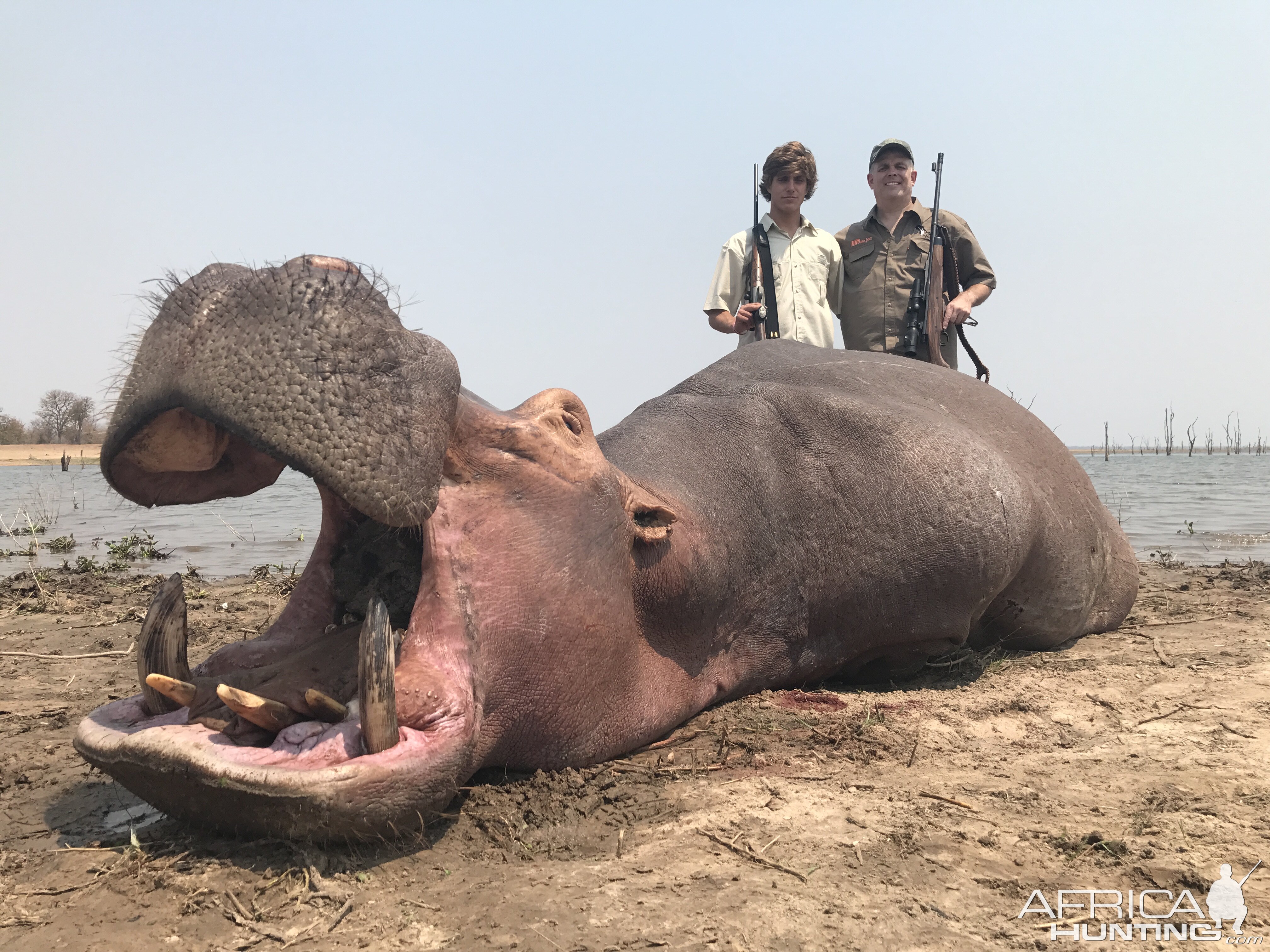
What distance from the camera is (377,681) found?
2.24 metres

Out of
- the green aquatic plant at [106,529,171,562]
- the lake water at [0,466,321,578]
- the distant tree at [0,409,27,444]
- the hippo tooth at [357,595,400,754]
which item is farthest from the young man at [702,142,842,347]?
the distant tree at [0,409,27,444]

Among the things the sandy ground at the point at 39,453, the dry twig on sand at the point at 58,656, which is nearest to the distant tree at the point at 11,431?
the sandy ground at the point at 39,453

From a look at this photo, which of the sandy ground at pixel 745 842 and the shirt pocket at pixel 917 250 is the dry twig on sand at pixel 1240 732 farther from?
the shirt pocket at pixel 917 250

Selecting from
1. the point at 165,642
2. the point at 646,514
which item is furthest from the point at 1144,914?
the point at 165,642

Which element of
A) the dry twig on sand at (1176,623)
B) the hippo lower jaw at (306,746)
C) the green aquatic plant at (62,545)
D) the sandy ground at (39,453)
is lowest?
the sandy ground at (39,453)

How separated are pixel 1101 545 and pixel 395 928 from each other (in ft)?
12.8

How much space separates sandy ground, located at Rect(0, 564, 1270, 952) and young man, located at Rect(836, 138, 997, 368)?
356 centimetres

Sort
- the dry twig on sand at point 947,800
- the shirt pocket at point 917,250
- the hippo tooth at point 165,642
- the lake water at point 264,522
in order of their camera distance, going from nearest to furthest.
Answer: the hippo tooth at point 165,642
the dry twig on sand at point 947,800
the shirt pocket at point 917,250
the lake water at point 264,522

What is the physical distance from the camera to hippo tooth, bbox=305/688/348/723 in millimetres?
2289

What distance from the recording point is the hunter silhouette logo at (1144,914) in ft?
6.39

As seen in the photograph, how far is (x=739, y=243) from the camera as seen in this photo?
269 inches

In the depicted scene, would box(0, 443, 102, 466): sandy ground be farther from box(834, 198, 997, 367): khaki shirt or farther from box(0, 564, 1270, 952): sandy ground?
box(0, 564, 1270, 952): sandy ground

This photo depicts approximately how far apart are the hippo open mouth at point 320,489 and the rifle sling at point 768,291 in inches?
166

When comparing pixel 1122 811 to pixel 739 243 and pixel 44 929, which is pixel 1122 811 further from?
pixel 739 243
